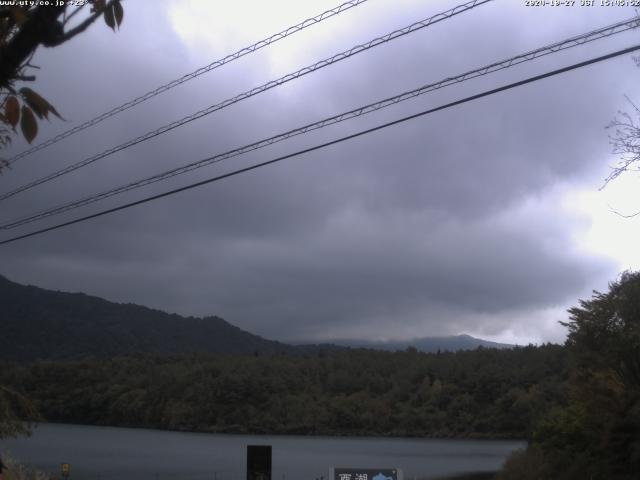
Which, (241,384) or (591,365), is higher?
(241,384)

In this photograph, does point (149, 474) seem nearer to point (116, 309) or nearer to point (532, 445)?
point (532, 445)

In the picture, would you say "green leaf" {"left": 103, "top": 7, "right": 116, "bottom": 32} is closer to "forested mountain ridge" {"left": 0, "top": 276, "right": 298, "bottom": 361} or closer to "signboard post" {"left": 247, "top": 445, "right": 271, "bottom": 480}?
"signboard post" {"left": 247, "top": 445, "right": 271, "bottom": 480}

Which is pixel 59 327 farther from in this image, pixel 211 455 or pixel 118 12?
pixel 118 12

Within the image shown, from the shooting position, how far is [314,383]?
11856 centimetres

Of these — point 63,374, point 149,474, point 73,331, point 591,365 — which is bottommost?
point 149,474

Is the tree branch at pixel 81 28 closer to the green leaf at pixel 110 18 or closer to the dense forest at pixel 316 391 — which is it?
the green leaf at pixel 110 18

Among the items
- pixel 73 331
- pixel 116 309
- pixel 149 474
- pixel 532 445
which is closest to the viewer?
pixel 532 445

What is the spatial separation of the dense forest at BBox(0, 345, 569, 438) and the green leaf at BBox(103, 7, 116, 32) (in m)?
90.6

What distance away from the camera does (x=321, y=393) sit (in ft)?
382

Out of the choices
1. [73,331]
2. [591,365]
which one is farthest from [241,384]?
[591,365]

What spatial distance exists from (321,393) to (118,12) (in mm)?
115261

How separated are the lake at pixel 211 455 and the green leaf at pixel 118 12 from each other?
3633cm

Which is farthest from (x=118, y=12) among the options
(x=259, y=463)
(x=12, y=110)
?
(x=259, y=463)

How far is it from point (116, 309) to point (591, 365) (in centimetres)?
Result: 17854
